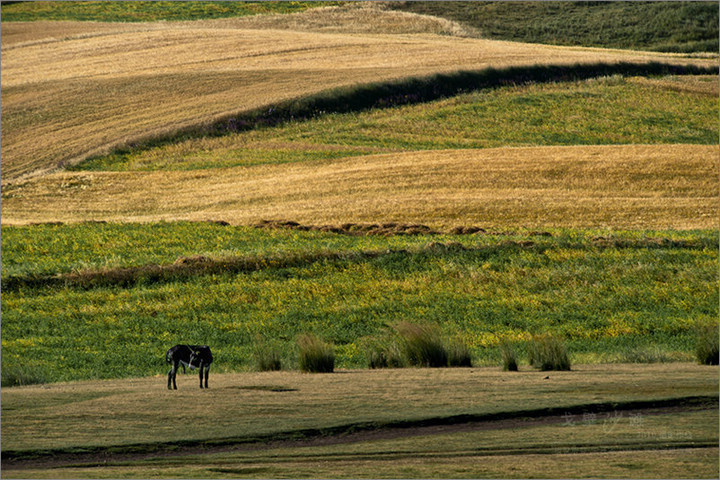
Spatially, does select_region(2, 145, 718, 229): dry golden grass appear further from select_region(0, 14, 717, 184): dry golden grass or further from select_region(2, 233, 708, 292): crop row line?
select_region(0, 14, 717, 184): dry golden grass

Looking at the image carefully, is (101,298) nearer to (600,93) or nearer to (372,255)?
(372,255)

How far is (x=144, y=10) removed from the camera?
4855 inches

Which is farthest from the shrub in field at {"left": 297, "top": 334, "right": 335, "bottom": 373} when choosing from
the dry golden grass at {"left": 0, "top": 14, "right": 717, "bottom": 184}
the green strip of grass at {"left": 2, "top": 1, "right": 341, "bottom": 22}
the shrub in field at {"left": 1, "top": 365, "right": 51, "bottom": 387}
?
the green strip of grass at {"left": 2, "top": 1, "right": 341, "bottom": 22}

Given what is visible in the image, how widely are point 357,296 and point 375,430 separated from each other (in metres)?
20.5

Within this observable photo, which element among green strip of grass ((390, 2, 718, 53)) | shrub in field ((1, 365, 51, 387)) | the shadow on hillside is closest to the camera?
shrub in field ((1, 365, 51, 387))

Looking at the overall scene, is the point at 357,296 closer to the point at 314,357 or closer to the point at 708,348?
the point at 314,357

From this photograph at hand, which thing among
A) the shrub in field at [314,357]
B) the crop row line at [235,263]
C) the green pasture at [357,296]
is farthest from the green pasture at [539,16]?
the shrub in field at [314,357]

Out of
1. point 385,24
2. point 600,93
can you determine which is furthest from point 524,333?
point 385,24

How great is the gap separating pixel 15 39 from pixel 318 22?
33.1 m

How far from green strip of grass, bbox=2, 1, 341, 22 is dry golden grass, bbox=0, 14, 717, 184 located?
430 inches

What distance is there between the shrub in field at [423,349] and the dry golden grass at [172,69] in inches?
1914

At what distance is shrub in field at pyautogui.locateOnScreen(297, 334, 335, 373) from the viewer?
11562mm

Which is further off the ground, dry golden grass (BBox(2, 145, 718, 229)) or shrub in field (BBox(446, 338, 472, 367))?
shrub in field (BBox(446, 338, 472, 367))

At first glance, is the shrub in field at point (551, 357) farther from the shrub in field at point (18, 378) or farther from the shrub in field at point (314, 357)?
the shrub in field at point (18, 378)
